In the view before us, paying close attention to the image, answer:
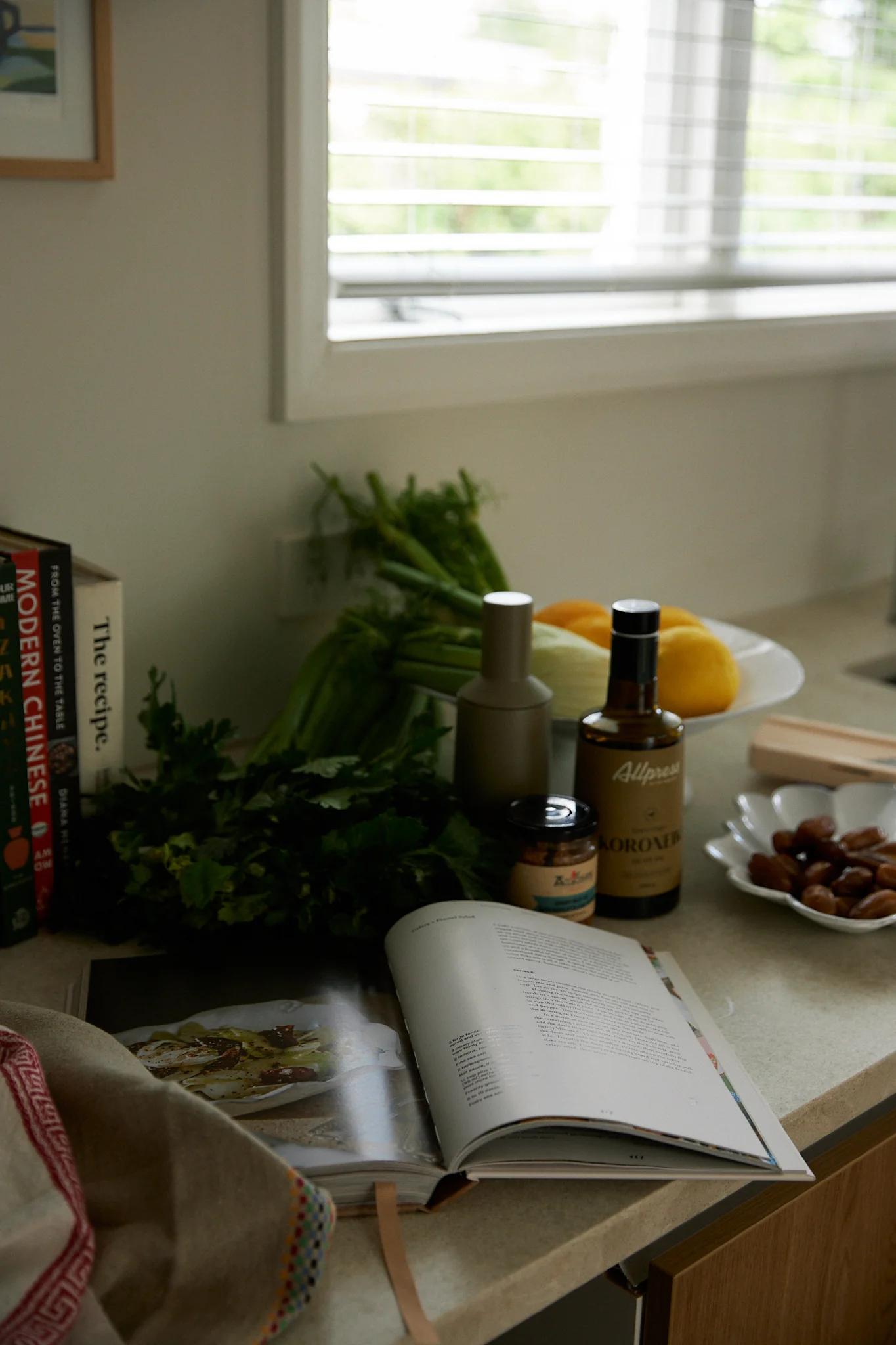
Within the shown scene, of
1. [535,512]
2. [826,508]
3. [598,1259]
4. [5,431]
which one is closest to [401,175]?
[535,512]

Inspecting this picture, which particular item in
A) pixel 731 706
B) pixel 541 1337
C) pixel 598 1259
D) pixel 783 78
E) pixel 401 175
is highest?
pixel 783 78

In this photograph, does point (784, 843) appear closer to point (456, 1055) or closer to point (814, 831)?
point (814, 831)

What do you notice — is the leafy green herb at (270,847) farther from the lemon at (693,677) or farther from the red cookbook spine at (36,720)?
the lemon at (693,677)

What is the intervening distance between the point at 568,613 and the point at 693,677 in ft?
0.53

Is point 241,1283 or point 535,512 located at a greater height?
point 535,512

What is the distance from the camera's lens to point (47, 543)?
3.16 feet

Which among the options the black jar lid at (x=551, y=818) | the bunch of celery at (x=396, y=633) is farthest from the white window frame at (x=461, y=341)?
the black jar lid at (x=551, y=818)

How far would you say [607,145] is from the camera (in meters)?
1.53

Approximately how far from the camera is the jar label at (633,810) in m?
0.98

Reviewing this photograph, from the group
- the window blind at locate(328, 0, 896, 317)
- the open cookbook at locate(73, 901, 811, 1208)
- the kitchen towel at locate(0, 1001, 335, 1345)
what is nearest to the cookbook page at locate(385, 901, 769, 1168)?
the open cookbook at locate(73, 901, 811, 1208)

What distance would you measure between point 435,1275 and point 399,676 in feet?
2.00

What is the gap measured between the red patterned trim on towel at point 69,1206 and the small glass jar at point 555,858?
0.38 metres

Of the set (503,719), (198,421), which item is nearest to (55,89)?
(198,421)

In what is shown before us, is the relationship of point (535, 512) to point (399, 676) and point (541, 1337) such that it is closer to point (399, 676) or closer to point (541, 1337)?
point (399, 676)
